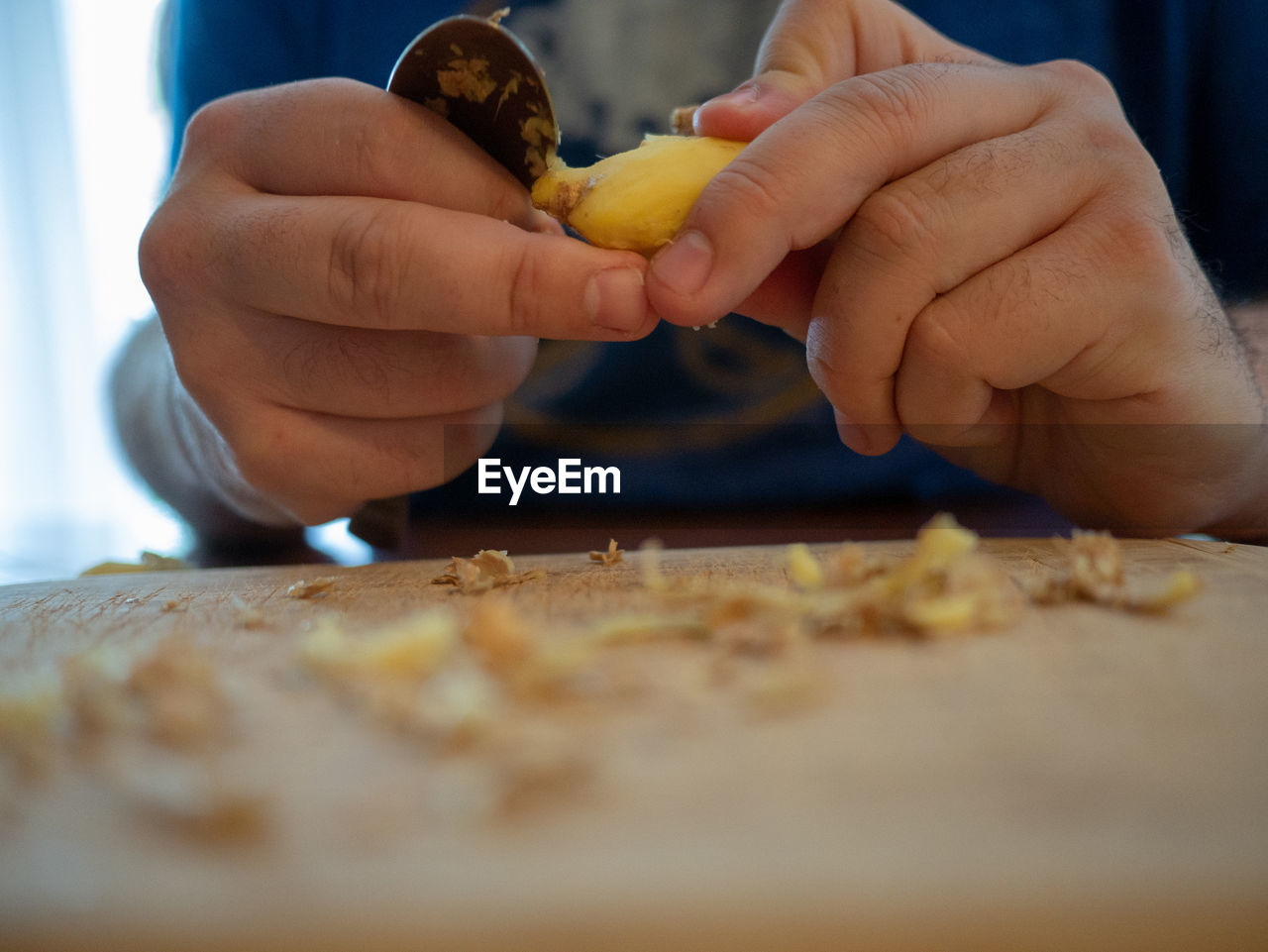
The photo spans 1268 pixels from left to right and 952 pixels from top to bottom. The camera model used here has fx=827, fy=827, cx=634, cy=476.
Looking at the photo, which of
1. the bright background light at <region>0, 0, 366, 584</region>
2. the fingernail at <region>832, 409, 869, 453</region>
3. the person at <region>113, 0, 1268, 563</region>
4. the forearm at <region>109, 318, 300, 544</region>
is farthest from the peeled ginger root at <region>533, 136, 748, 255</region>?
the bright background light at <region>0, 0, 366, 584</region>

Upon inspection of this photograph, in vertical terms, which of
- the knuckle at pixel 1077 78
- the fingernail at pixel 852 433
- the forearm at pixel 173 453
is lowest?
the forearm at pixel 173 453

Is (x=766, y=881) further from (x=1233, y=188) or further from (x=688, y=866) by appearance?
(x=1233, y=188)

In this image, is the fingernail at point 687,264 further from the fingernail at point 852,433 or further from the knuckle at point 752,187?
the fingernail at point 852,433

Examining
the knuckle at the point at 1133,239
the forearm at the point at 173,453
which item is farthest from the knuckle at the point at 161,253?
the knuckle at the point at 1133,239

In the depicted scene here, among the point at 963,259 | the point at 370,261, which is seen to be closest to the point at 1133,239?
the point at 963,259

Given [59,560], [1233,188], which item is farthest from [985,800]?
[59,560]
